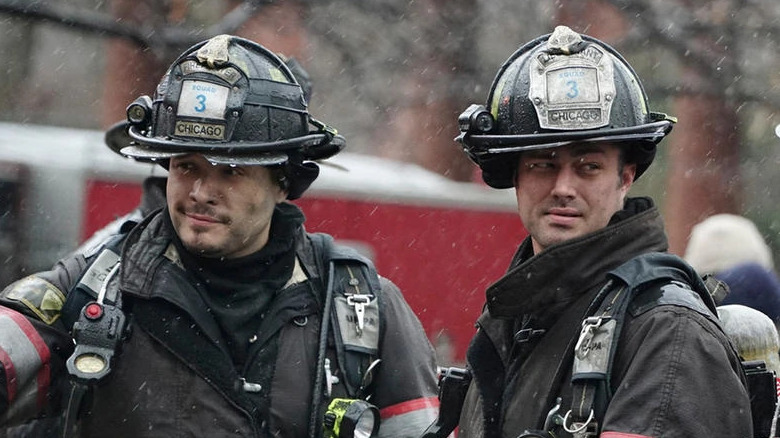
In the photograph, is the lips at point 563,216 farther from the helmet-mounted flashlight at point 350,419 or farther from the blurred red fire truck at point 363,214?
the blurred red fire truck at point 363,214

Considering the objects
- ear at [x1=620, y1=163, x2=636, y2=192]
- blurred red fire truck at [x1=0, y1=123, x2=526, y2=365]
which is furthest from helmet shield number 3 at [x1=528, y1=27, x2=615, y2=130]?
blurred red fire truck at [x1=0, y1=123, x2=526, y2=365]

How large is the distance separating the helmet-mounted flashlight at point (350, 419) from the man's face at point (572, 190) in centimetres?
82

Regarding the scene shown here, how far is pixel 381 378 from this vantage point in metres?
4.41

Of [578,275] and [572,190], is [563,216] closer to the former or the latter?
[572,190]

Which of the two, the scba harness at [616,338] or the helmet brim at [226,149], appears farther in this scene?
the helmet brim at [226,149]

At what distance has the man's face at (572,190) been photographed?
12.1ft

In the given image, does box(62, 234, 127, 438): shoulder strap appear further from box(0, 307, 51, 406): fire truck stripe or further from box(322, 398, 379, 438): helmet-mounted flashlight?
box(322, 398, 379, 438): helmet-mounted flashlight

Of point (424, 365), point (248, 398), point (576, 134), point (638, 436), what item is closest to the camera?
point (638, 436)

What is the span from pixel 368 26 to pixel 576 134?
9123 mm

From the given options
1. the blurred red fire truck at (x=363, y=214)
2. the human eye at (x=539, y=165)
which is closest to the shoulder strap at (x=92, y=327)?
the human eye at (x=539, y=165)

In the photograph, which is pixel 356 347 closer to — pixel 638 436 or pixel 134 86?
pixel 638 436

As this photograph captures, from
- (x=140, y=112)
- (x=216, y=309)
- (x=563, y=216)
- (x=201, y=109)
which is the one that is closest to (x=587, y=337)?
(x=563, y=216)

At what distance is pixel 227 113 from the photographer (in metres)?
4.24

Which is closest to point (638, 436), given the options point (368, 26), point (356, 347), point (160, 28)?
point (356, 347)
